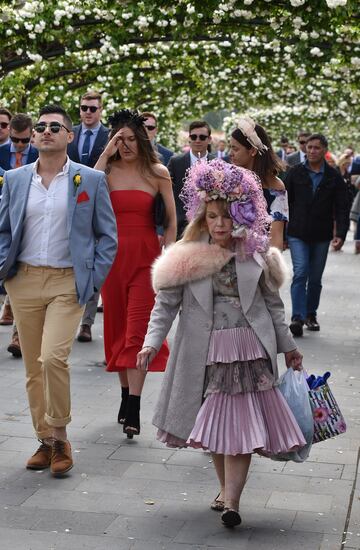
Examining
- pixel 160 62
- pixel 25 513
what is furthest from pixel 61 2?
pixel 25 513

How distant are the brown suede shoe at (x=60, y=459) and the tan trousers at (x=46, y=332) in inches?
4.8

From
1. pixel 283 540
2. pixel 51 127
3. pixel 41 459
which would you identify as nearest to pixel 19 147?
pixel 51 127

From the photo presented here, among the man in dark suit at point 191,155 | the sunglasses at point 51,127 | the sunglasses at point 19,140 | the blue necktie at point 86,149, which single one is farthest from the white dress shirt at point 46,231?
the man in dark suit at point 191,155

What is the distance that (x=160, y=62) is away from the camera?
78.7ft

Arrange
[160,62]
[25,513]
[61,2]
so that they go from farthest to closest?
A: [160,62] → [61,2] → [25,513]

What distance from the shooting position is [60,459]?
21.9ft

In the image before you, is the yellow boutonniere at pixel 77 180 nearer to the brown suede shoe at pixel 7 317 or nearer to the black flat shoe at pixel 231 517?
the black flat shoe at pixel 231 517

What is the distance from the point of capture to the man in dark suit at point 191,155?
11430mm

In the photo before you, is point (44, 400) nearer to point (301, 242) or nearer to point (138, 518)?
point (138, 518)

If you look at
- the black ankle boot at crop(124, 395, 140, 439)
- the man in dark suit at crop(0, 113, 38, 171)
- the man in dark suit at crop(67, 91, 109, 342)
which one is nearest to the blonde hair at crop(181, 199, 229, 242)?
the black ankle boot at crop(124, 395, 140, 439)

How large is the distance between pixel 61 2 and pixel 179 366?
40.9 feet

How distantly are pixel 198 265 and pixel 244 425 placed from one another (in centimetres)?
77

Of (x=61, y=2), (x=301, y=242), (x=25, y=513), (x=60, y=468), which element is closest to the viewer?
(x=25, y=513)

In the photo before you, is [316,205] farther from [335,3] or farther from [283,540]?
[283,540]
